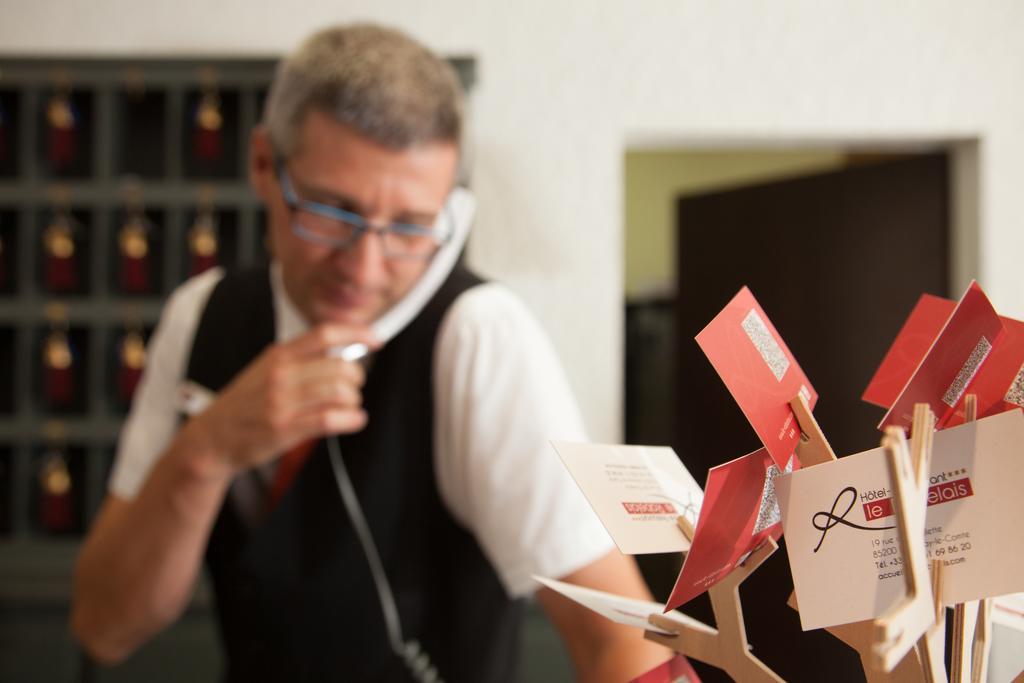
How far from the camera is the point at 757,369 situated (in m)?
0.23

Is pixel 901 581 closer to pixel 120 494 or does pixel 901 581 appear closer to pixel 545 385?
pixel 545 385

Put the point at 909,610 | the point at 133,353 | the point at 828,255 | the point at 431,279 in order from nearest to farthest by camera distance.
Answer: the point at 909,610 < the point at 431,279 < the point at 133,353 < the point at 828,255

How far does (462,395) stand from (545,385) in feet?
0.29

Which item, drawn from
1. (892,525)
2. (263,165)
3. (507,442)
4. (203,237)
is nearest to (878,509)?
(892,525)

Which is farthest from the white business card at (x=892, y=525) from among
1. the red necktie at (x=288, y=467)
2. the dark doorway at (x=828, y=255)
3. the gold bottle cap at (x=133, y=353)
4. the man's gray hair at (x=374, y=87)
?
the gold bottle cap at (x=133, y=353)

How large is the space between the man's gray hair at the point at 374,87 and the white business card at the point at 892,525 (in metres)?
0.59

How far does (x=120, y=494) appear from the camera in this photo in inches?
38.6

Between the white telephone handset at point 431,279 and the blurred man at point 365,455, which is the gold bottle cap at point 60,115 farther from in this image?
the white telephone handset at point 431,279

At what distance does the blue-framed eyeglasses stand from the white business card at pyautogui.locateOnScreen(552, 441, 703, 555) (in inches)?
21.3

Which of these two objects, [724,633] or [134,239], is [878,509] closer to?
[724,633]

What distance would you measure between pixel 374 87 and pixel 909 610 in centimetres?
67

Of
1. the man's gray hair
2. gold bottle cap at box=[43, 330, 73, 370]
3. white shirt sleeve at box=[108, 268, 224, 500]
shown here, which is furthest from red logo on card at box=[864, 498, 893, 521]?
gold bottle cap at box=[43, 330, 73, 370]

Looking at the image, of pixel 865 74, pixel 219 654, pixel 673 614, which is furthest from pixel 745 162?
pixel 673 614

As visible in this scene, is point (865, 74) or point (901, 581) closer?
point (901, 581)
